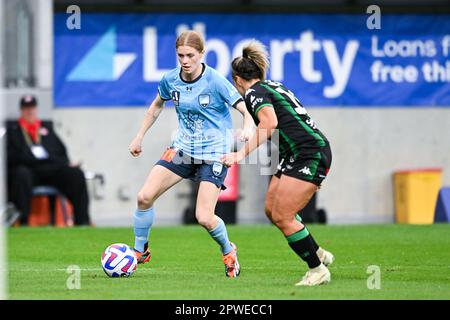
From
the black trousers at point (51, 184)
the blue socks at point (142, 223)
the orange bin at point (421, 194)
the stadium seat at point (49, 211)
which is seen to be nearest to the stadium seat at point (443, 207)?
the orange bin at point (421, 194)

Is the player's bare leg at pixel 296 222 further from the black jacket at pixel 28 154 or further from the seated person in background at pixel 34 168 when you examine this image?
the black jacket at pixel 28 154

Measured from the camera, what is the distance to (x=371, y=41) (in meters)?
22.7

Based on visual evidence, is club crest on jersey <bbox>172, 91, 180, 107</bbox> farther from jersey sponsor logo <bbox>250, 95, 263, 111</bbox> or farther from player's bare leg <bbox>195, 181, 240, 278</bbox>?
jersey sponsor logo <bbox>250, 95, 263, 111</bbox>

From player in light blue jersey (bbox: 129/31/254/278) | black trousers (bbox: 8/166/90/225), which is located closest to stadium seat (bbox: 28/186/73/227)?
black trousers (bbox: 8/166/90/225)

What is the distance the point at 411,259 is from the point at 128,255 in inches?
146

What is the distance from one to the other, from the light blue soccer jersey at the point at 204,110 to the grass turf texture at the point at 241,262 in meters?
1.19

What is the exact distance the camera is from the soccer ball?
10352mm

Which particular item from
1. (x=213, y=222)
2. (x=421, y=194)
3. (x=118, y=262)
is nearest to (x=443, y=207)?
(x=421, y=194)

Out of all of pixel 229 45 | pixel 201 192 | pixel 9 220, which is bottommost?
pixel 9 220

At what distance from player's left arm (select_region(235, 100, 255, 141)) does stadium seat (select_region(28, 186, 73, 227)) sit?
9.70m

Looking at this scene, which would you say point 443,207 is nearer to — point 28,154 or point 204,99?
point 28,154

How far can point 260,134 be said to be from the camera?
9.35 m
